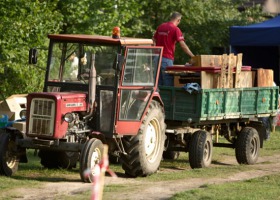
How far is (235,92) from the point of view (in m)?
16.1

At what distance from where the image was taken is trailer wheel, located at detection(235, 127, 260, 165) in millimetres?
16569

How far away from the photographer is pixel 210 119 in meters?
15.4

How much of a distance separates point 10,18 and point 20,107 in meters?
2.62

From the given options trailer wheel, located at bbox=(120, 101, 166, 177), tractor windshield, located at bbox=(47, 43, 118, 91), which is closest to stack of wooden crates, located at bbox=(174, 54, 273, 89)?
trailer wheel, located at bbox=(120, 101, 166, 177)

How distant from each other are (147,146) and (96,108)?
112cm

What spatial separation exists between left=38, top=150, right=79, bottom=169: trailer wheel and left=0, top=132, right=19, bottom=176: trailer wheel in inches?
44.2

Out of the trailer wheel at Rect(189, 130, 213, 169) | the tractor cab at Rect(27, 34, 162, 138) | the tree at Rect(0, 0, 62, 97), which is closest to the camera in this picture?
the tractor cab at Rect(27, 34, 162, 138)

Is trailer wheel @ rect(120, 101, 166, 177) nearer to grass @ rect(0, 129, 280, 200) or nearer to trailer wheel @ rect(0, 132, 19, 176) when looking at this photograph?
grass @ rect(0, 129, 280, 200)

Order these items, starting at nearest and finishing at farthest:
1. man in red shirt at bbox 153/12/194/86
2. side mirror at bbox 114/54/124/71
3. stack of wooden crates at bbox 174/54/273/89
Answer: side mirror at bbox 114/54/124/71
stack of wooden crates at bbox 174/54/273/89
man in red shirt at bbox 153/12/194/86

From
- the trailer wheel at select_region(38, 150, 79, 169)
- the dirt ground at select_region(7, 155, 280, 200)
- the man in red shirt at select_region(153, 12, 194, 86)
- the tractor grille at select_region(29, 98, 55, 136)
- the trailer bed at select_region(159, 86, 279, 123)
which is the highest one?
the man in red shirt at select_region(153, 12, 194, 86)

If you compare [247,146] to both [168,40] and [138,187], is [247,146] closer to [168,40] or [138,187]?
[168,40]

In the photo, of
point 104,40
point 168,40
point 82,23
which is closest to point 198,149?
point 168,40

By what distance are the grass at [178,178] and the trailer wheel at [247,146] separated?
0.22m

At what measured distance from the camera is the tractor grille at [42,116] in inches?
517
